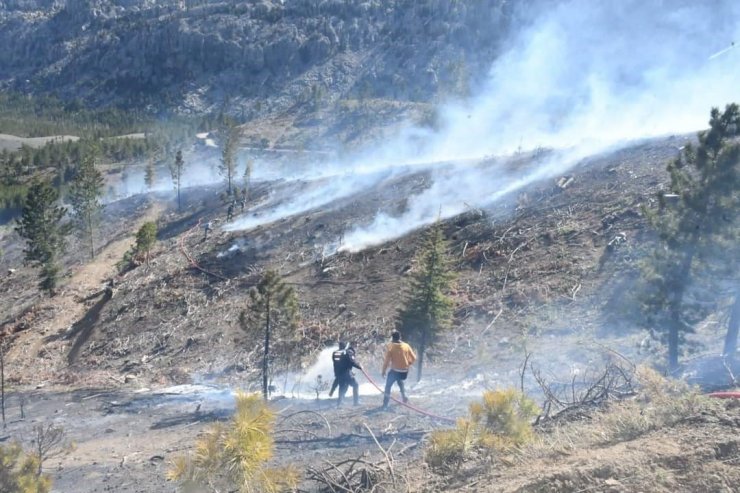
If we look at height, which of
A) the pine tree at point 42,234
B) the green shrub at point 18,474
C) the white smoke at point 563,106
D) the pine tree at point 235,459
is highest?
the white smoke at point 563,106

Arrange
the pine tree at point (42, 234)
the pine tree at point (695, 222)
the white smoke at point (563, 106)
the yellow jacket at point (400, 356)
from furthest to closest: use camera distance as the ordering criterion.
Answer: the pine tree at point (42, 234), the white smoke at point (563, 106), the pine tree at point (695, 222), the yellow jacket at point (400, 356)

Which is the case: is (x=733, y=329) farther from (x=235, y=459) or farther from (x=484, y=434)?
(x=235, y=459)

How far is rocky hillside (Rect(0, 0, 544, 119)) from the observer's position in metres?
117

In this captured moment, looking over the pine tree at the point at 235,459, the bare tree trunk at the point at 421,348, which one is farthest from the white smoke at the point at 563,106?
the pine tree at the point at 235,459

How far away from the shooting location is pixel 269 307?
1616 cm

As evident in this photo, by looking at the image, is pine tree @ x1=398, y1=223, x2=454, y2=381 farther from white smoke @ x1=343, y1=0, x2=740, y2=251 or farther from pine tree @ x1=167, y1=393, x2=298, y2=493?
pine tree @ x1=167, y1=393, x2=298, y2=493

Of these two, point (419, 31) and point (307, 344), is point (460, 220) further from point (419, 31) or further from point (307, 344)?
point (419, 31)

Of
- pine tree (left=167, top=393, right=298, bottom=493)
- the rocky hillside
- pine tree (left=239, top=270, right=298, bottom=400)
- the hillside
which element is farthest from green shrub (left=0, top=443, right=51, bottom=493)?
the rocky hillside

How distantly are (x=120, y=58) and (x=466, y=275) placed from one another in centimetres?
15997

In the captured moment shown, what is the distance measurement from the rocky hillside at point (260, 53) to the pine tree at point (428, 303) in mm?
74273

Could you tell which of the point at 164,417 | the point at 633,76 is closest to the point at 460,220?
the point at 164,417

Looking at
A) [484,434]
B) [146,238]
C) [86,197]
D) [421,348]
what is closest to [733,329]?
[421,348]

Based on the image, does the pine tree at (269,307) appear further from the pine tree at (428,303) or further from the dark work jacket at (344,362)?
the dark work jacket at (344,362)

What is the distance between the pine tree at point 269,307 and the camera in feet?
52.1
